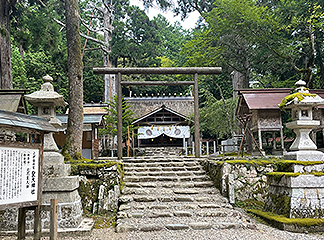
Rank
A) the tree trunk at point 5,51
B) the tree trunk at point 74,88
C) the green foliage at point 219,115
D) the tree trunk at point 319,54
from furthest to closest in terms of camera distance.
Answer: the green foliage at point 219,115, the tree trunk at point 319,54, the tree trunk at point 5,51, the tree trunk at point 74,88

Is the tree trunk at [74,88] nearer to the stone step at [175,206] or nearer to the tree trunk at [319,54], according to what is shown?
the stone step at [175,206]

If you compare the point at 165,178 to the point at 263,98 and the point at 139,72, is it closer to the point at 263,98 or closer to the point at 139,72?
the point at 139,72

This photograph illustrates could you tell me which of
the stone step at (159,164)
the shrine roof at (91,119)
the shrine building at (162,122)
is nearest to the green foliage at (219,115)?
the shrine building at (162,122)

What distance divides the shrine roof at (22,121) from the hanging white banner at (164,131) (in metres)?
16.4

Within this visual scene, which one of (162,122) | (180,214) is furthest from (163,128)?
(180,214)

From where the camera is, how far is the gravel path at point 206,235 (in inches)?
200

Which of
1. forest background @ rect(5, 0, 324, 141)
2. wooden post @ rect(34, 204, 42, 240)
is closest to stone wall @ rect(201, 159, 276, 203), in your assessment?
wooden post @ rect(34, 204, 42, 240)

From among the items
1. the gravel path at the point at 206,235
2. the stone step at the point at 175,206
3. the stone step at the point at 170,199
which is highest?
the stone step at the point at 170,199

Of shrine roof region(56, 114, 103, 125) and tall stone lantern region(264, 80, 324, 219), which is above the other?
shrine roof region(56, 114, 103, 125)

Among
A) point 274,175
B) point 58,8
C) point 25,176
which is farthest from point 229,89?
point 25,176

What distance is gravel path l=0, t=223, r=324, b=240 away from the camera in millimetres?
5086

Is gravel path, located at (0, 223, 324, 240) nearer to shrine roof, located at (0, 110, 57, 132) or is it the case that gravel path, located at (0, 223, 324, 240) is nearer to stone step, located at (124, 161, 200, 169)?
shrine roof, located at (0, 110, 57, 132)

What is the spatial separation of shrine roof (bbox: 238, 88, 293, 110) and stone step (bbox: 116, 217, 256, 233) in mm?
6063

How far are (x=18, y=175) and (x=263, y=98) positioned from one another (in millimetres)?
10017
